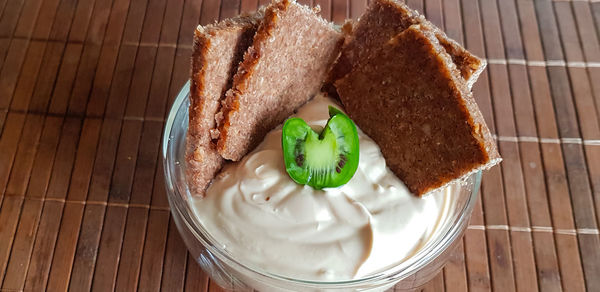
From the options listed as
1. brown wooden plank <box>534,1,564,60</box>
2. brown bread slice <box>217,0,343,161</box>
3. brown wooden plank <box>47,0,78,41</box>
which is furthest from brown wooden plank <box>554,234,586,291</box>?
brown wooden plank <box>47,0,78,41</box>

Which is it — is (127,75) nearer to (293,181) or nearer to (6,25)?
(6,25)

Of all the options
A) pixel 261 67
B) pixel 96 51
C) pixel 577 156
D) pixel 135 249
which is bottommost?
pixel 135 249

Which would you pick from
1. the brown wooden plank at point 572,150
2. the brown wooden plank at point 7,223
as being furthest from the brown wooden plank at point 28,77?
the brown wooden plank at point 572,150

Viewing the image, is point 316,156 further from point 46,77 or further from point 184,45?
point 46,77

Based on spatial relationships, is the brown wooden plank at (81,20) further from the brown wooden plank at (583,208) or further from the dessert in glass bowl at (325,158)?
the brown wooden plank at (583,208)

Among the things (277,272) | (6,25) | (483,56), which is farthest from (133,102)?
(483,56)

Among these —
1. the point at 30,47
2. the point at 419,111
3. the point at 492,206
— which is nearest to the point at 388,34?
the point at 419,111
